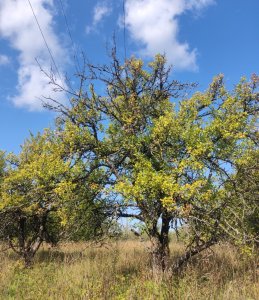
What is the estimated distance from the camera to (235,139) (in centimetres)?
1159

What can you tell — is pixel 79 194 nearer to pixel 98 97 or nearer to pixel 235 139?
pixel 98 97

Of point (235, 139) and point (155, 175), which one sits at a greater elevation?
point (235, 139)

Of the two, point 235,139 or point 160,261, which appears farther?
point 160,261

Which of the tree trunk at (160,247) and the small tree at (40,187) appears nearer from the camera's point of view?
the small tree at (40,187)

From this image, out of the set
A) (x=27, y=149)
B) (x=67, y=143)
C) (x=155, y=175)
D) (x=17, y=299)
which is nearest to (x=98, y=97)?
(x=67, y=143)

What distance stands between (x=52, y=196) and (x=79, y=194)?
0.86 m

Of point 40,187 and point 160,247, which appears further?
point 160,247

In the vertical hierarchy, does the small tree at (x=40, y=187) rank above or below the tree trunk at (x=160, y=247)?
above

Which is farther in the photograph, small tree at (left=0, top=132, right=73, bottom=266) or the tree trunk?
the tree trunk

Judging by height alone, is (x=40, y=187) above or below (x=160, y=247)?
above

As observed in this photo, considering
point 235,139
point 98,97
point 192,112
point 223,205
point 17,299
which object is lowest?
point 17,299

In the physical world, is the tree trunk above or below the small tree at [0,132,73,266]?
below

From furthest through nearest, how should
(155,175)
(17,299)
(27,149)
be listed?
(27,149), (155,175), (17,299)

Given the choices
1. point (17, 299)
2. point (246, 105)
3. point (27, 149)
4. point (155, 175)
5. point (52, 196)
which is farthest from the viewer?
point (27, 149)
